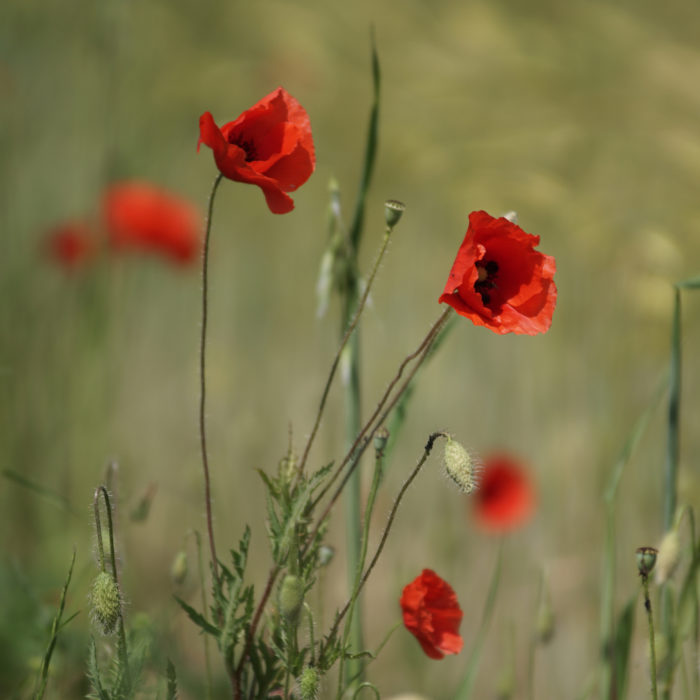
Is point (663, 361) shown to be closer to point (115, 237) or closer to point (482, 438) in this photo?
point (482, 438)

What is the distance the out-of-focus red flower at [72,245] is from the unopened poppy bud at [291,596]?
3.38 feet

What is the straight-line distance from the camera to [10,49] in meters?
2.22

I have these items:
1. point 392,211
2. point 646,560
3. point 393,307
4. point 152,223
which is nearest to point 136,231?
point 152,223

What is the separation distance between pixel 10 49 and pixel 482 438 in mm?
1438

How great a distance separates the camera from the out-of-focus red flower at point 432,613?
0.65 meters

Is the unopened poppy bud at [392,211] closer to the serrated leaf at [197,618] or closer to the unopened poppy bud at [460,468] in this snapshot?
the unopened poppy bud at [460,468]

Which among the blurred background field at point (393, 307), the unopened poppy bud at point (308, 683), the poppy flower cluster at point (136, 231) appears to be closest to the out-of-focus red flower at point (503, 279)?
the unopened poppy bud at point (308, 683)

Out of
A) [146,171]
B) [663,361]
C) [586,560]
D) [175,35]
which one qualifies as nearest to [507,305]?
[586,560]

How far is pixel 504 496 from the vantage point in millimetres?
1675

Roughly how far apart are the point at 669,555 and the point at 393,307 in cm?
141

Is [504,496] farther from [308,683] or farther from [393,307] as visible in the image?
[308,683]

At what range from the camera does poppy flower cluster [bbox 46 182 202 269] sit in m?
1.52

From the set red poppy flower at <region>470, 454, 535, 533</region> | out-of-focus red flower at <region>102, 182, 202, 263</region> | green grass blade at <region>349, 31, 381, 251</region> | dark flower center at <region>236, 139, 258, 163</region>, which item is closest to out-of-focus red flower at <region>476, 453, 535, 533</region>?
red poppy flower at <region>470, 454, 535, 533</region>

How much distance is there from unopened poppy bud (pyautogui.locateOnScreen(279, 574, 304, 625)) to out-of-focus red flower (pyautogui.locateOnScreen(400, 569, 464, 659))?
0.10 metres
